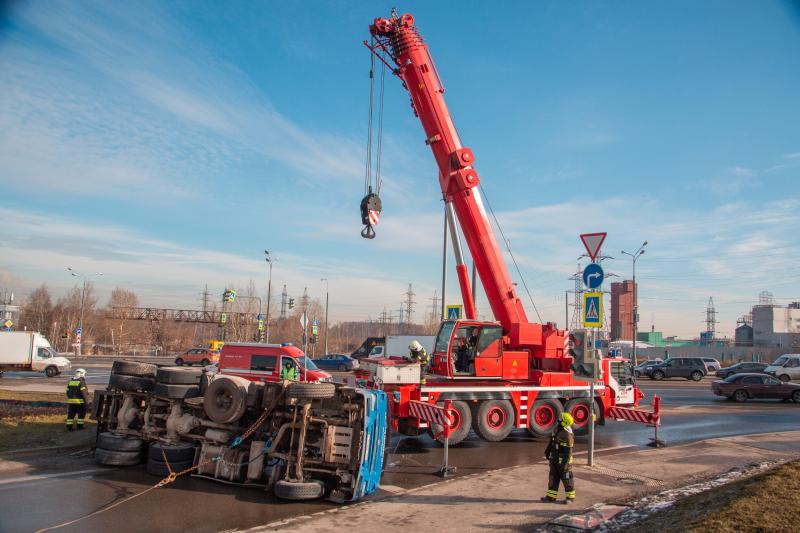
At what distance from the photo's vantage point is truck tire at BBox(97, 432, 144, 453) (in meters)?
8.94

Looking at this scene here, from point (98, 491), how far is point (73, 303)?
92.8 m

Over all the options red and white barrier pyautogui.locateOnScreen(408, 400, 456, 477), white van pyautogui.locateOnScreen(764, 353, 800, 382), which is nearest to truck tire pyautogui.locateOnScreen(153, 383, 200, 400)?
red and white barrier pyautogui.locateOnScreen(408, 400, 456, 477)

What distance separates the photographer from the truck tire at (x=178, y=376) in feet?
28.9

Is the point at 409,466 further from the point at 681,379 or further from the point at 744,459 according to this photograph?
the point at 681,379

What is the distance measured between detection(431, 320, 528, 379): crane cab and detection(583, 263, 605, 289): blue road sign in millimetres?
2670

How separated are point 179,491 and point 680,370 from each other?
120ft

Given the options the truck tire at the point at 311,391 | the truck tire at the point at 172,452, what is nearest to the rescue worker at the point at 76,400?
the truck tire at the point at 172,452

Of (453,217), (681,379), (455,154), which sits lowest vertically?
(681,379)

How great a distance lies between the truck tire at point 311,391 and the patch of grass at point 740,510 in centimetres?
409

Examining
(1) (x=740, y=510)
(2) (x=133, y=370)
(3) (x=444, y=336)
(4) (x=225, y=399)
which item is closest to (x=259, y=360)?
(3) (x=444, y=336)

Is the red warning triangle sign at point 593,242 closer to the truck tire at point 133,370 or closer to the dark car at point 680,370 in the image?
the truck tire at point 133,370

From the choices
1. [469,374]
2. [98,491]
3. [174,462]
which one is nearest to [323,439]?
[174,462]

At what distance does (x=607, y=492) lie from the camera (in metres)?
8.23

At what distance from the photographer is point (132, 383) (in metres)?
9.27
